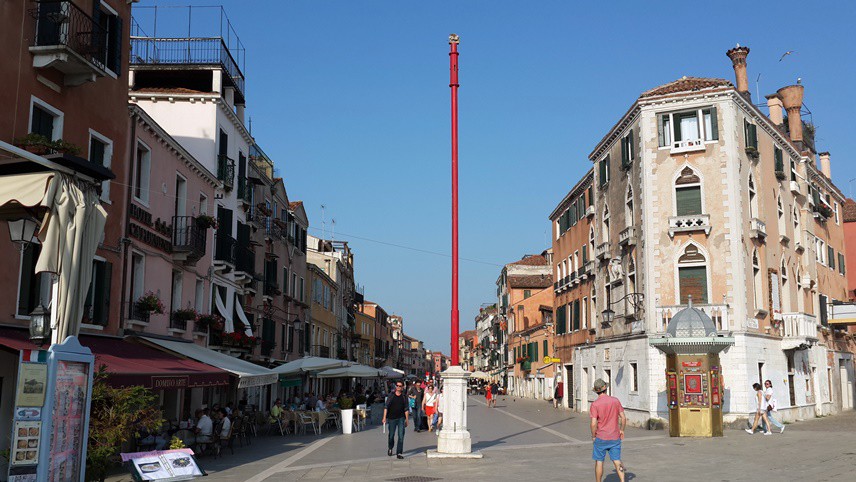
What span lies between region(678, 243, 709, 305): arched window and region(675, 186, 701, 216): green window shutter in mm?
1319

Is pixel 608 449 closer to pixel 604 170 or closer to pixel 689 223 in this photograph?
pixel 689 223

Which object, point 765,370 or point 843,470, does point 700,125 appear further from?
point 843,470

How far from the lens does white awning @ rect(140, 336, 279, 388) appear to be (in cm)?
1970

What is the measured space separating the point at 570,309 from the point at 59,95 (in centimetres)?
3164

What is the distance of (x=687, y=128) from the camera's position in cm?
2878

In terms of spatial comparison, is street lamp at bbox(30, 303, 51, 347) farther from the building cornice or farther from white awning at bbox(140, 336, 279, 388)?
the building cornice

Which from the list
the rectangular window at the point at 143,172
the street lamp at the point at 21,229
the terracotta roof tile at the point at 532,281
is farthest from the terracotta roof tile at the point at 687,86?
the terracotta roof tile at the point at 532,281

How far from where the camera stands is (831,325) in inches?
1438

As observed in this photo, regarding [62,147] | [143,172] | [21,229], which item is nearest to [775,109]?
[143,172]

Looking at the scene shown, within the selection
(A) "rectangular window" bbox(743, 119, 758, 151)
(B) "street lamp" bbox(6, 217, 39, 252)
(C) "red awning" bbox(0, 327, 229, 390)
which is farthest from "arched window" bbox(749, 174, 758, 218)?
(B) "street lamp" bbox(6, 217, 39, 252)

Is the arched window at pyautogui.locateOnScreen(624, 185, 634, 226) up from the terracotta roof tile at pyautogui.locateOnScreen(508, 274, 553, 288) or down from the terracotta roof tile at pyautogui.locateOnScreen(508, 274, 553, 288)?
down

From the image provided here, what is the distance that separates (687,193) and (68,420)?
2432 cm

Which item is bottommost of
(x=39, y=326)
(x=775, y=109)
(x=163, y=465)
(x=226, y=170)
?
(x=163, y=465)

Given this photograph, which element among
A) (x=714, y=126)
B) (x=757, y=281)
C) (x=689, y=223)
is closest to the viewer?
(x=689, y=223)
